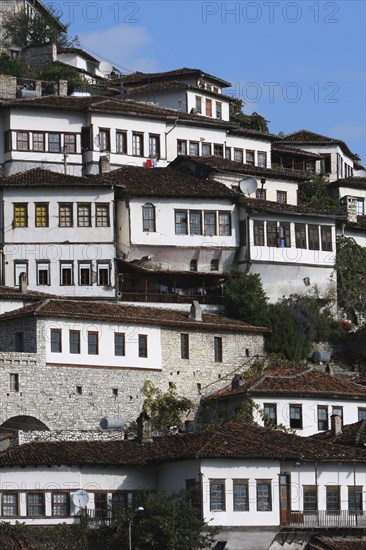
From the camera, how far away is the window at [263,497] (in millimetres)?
60875

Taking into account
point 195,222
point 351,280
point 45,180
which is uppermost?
point 45,180

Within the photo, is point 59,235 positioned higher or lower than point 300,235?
higher

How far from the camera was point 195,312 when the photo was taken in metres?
77.1

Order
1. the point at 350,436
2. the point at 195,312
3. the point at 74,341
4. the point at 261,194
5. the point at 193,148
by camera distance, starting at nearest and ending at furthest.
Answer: the point at 350,436 < the point at 74,341 < the point at 195,312 < the point at 261,194 < the point at 193,148

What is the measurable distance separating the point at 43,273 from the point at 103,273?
280 cm

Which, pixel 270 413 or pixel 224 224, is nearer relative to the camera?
pixel 270 413

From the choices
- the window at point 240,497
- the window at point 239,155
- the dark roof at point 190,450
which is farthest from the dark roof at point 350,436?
the window at point 239,155

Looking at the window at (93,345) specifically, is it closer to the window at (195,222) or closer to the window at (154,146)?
the window at (195,222)

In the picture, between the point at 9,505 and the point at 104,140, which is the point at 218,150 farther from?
the point at 9,505

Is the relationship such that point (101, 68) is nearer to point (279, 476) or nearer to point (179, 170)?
point (179, 170)

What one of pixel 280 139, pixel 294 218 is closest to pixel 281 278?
pixel 294 218

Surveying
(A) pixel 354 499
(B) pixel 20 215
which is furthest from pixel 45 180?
(A) pixel 354 499

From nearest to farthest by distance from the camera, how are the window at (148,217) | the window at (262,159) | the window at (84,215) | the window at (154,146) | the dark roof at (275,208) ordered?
1. the window at (84,215)
2. the window at (148,217)
3. the dark roof at (275,208)
4. the window at (154,146)
5. the window at (262,159)

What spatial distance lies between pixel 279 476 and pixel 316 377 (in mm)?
11982
